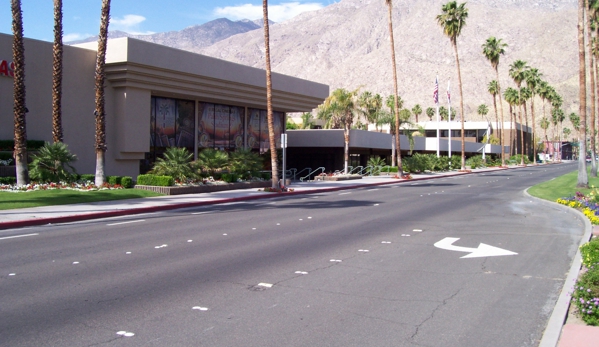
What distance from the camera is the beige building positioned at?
26106 millimetres

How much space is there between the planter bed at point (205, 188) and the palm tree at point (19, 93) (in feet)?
17.1

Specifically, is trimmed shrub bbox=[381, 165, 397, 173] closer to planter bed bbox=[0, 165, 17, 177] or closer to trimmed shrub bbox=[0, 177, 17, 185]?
planter bed bbox=[0, 165, 17, 177]

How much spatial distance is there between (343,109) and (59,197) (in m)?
27.8

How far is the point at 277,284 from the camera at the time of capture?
27.8 ft

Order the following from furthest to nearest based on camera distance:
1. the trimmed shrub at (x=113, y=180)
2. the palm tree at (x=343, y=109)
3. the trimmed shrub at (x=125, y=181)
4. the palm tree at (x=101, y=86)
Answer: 1. the palm tree at (x=343, y=109)
2. the trimmed shrub at (x=125, y=181)
3. the trimmed shrub at (x=113, y=180)
4. the palm tree at (x=101, y=86)

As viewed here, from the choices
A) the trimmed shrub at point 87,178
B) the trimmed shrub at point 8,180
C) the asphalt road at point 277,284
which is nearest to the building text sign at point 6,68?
the trimmed shrub at point 8,180

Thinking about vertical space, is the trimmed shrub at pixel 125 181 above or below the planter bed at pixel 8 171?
below

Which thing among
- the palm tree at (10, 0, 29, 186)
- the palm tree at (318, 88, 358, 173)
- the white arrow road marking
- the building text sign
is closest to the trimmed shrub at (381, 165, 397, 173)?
Answer: the palm tree at (318, 88, 358, 173)

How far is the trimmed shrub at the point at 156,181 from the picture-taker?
25.2 m

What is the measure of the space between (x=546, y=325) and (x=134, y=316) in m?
4.92

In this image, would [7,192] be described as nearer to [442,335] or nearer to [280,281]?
[280,281]

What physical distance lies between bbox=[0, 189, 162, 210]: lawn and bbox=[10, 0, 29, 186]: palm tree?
168cm

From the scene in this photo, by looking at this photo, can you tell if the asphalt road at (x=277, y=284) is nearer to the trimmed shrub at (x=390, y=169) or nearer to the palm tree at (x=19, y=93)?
the palm tree at (x=19, y=93)

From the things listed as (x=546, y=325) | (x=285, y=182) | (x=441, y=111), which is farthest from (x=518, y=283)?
(x=441, y=111)
